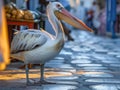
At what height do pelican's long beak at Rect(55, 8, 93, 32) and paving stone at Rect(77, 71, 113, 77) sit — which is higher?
pelican's long beak at Rect(55, 8, 93, 32)

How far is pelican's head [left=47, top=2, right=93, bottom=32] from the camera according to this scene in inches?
157

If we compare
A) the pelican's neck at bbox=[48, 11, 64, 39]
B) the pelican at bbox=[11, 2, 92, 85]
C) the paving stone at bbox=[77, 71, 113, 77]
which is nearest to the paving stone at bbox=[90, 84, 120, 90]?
the pelican at bbox=[11, 2, 92, 85]

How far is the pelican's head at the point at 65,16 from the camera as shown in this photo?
400cm

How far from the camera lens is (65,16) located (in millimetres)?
4031

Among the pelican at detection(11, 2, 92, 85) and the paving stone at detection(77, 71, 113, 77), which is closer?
the pelican at detection(11, 2, 92, 85)

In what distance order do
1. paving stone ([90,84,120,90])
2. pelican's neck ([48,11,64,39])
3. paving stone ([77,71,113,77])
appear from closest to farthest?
paving stone ([90,84,120,90])
pelican's neck ([48,11,64,39])
paving stone ([77,71,113,77])

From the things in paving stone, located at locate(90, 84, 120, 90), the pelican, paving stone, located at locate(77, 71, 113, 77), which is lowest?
paving stone, located at locate(77, 71, 113, 77)

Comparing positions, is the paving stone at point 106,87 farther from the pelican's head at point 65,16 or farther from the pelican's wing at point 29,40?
the pelican's wing at point 29,40

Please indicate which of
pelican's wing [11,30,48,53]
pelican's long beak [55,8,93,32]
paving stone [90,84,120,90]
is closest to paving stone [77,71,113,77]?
paving stone [90,84,120,90]

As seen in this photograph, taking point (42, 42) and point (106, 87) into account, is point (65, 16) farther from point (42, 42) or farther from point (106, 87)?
point (106, 87)

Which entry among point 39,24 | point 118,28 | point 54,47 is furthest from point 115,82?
point 118,28

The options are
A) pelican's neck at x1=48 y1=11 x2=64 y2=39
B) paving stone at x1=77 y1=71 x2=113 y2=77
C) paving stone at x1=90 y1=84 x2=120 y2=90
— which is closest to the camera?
paving stone at x1=90 y1=84 x2=120 y2=90

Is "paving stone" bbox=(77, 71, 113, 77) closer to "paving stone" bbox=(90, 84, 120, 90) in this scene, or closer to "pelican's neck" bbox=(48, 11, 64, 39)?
"paving stone" bbox=(90, 84, 120, 90)

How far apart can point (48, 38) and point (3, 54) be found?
2781 millimetres
